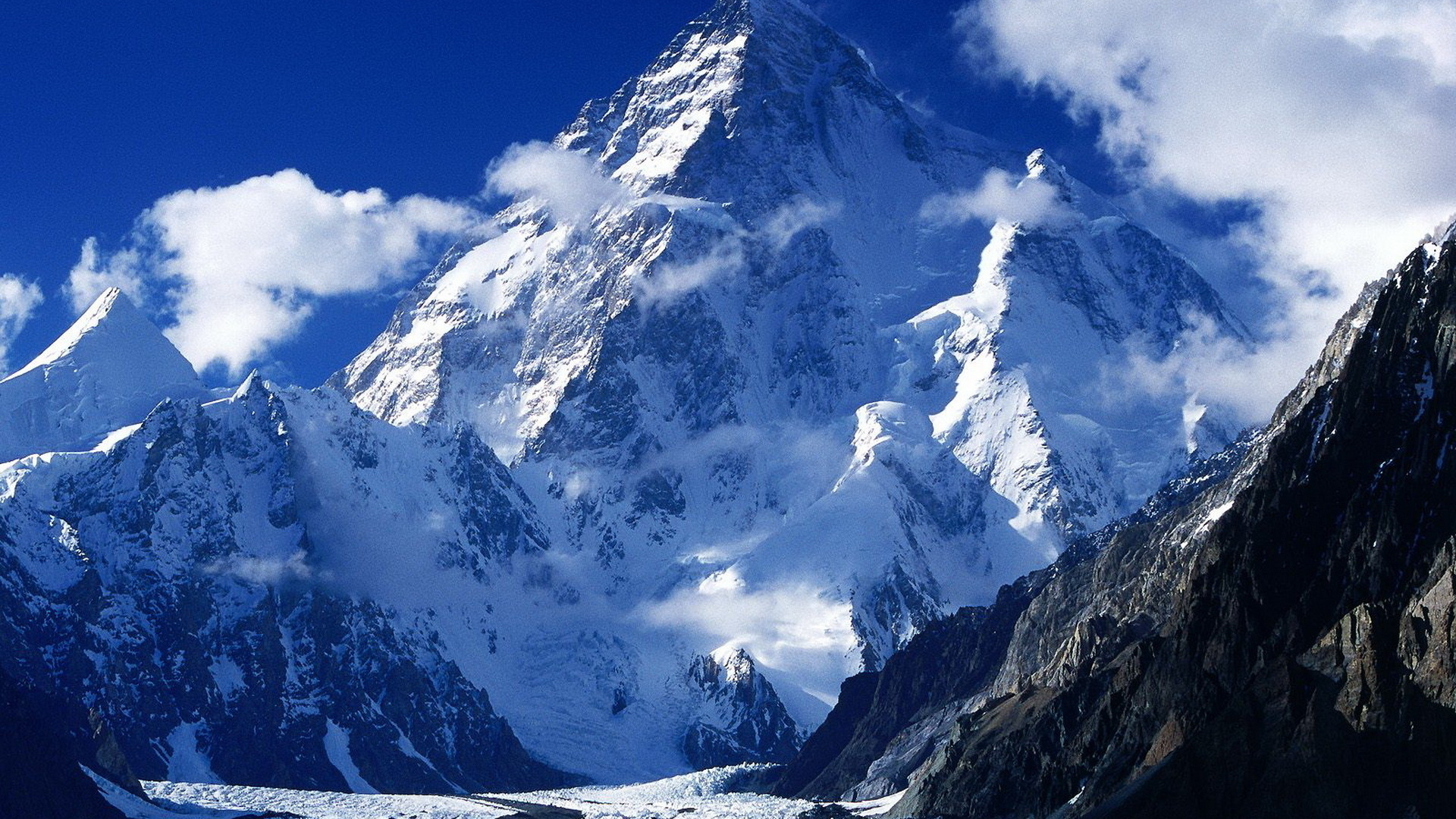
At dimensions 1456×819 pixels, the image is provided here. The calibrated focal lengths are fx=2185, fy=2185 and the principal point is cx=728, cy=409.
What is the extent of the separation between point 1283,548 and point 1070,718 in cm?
3869

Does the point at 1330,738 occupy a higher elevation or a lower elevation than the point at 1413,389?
lower

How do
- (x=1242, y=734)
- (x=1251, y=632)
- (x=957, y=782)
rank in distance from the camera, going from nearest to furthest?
(x=1242, y=734), (x=1251, y=632), (x=957, y=782)

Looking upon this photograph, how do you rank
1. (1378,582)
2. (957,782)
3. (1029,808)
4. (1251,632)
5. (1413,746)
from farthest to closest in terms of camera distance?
(957,782)
(1029,808)
(1251,632)
(1378,582)
(1413,746)

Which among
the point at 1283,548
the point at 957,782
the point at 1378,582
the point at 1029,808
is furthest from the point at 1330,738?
the point at 957,782

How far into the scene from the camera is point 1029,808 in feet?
538

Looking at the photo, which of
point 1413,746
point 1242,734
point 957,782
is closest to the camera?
point 1413,746

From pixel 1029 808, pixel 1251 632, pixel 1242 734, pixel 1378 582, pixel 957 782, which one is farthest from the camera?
pixel 957 782

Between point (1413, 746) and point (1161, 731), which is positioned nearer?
point (1413, 746)

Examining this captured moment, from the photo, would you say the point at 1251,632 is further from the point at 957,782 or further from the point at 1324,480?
the point at 957,782

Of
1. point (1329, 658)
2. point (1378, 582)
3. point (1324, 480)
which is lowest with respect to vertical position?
point (1329, 658)

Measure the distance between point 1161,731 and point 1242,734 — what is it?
2520 cm

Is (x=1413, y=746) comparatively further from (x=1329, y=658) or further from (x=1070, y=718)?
(x=1070, y=718)

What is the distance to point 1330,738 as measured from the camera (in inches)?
4176

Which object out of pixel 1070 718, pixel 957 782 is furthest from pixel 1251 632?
pixel 957 782
